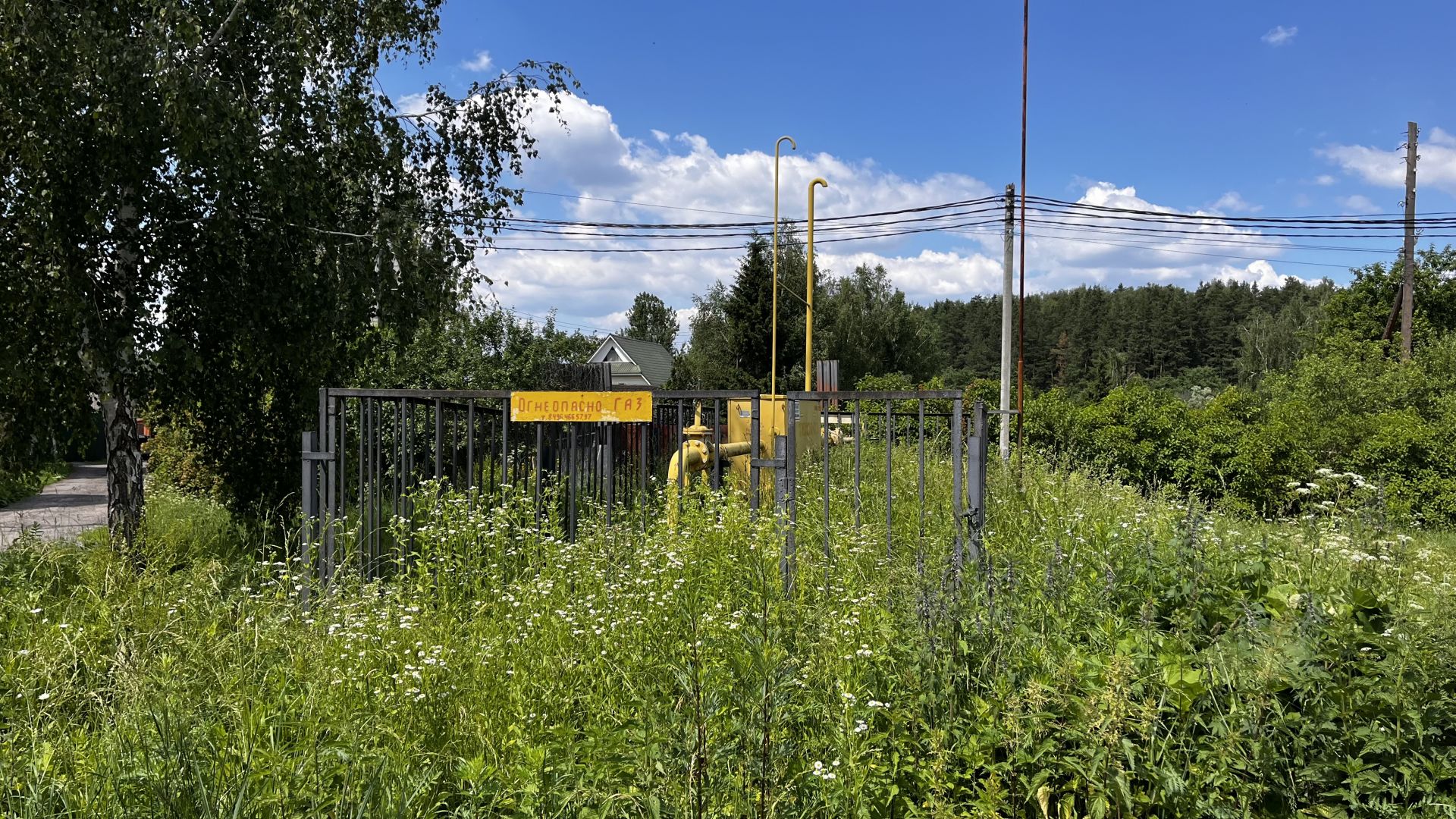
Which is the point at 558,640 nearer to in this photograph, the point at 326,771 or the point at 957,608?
the point at 326,771

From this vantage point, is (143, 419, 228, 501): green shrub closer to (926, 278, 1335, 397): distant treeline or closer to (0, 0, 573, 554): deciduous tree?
(0, 0, 573, 554): deciduous tree

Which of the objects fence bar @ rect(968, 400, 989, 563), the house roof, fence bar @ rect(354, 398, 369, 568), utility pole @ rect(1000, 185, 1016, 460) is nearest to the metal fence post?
fence bar @ rect(354, 398, 369, 568)

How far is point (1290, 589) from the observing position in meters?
3.61

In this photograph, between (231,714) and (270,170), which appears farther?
(270,170)

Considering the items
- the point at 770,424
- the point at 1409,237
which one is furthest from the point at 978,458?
the point at 1409,237

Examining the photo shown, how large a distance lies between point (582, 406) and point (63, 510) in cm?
1464

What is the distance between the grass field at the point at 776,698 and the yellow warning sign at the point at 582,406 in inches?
65.7

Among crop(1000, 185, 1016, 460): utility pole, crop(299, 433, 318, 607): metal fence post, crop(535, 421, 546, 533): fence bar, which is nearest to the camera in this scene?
crop(299, 433, 318, 607): metal fence post

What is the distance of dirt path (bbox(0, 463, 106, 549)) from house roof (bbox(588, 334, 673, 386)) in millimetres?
28322

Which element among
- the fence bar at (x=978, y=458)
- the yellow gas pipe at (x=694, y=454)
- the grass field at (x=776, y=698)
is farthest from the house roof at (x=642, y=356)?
the grass field at (x=776, y=698)

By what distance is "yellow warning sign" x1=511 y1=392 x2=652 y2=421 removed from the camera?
5754 millimetres

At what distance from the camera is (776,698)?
2.28m

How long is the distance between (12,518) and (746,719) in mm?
16932

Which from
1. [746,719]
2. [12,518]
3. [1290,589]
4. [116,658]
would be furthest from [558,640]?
[12,518]
